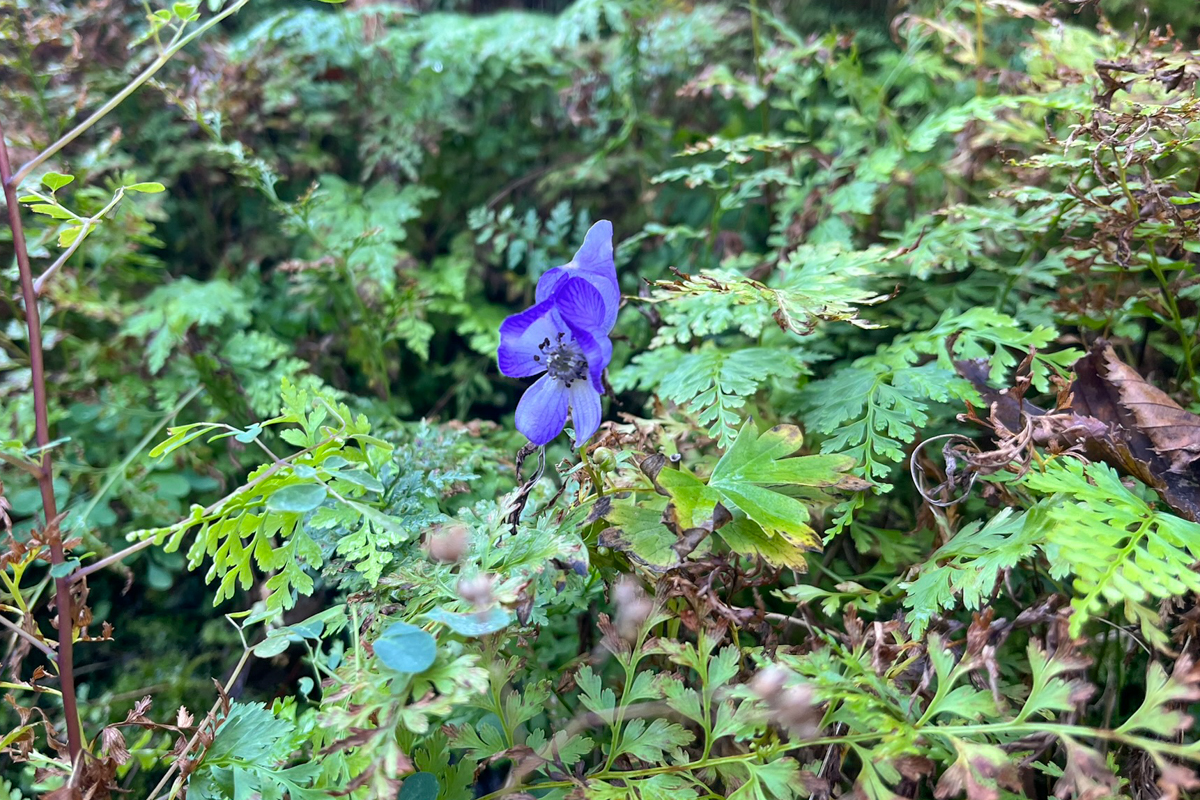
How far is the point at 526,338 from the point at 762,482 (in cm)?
36

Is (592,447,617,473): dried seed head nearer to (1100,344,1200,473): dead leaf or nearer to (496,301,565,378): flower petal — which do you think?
(496,301,565,378): flower petal

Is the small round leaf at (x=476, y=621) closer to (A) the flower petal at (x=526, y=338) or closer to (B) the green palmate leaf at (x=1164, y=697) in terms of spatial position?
(A) the flower petal at (x=526, y=338)

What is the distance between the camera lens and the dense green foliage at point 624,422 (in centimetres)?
76

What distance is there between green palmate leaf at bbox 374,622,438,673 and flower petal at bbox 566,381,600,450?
287 millimetres

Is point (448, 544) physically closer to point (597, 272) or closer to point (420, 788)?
point (420, 788)

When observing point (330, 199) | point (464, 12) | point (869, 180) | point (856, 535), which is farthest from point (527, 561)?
point (464, 12)

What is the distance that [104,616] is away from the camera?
1374 mm

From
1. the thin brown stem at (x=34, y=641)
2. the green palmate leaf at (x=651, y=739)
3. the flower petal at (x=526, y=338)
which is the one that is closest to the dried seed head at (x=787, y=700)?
the green palmate leaf at (x=651, y=739)

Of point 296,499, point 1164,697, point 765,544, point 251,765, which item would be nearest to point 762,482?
point 765,544

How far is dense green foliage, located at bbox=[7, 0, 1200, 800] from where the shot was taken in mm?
759

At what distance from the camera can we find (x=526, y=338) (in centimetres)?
97

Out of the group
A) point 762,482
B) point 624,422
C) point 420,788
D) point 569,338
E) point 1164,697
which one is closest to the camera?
point 1164,697

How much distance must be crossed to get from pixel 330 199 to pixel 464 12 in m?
0.99

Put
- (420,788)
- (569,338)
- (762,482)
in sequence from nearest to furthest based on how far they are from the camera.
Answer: (420,788) < (762,482) < (569,338)
